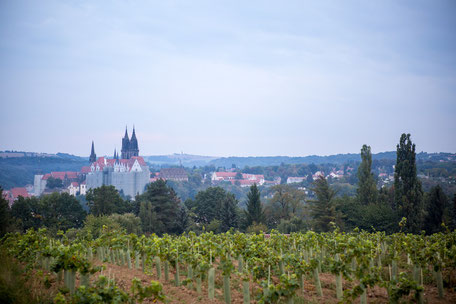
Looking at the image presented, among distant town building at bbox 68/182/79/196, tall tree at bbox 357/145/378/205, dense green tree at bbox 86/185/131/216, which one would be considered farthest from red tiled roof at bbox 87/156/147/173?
tall tree at bbox 357/145/378/205

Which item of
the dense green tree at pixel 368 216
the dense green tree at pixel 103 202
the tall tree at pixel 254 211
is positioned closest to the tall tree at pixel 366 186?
the dense green tree at pixel 368 216

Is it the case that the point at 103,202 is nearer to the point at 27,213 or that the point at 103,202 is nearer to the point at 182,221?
the point at 27,213

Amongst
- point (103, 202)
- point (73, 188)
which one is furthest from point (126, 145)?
point (103, 202)

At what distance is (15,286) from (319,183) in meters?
38.9

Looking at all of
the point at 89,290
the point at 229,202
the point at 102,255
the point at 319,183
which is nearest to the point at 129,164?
the point at 229,202

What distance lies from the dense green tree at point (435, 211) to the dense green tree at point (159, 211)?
1265 inches

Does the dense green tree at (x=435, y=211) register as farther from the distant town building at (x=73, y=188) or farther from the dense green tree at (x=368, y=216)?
the distant town building at (x=73, y=188)

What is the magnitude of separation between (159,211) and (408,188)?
3725 cm

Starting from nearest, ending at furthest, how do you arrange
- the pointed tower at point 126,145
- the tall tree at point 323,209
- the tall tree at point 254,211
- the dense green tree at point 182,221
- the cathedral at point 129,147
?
the tall tree at point 323,209
the tall tree at point 254,211
the dense green tree at point 182,221
the pointed tower at point 126,145
the cathedral at point 129,147

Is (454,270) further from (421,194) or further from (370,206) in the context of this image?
(370,206)

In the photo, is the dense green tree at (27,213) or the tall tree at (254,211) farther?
the dense green tree at (27,213)

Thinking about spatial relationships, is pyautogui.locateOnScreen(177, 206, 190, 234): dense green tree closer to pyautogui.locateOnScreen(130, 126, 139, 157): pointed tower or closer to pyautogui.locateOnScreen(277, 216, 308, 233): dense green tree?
pyautogui.locateOnScreen(277, 216, 308, 233): dense green tree

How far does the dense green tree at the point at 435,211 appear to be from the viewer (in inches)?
1422

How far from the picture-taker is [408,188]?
119 ft
